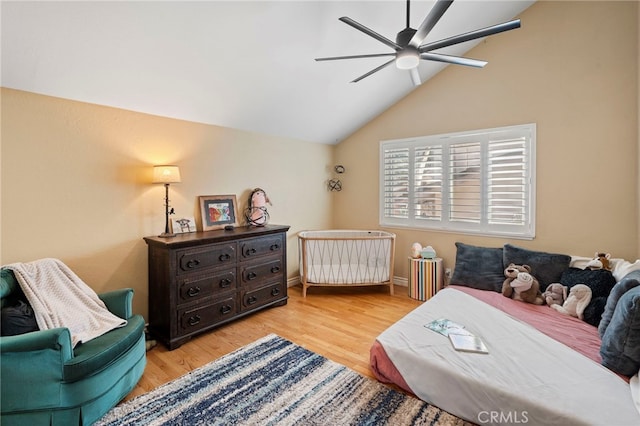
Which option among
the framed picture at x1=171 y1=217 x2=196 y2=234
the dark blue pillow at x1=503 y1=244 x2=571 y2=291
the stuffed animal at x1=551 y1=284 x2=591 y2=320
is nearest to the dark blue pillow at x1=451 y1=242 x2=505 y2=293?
the dark blue pillow at x1=503 y1=244 x2=571 y2=291

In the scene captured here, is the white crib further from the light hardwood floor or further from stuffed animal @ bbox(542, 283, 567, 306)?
stuffed animal @ bbox(542, 283, 567, 306)

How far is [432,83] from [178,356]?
4314 millimetres

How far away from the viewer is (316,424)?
70.1 inches

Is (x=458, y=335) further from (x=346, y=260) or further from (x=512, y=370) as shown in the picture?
(x=346, y=260)

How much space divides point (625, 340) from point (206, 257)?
310cm

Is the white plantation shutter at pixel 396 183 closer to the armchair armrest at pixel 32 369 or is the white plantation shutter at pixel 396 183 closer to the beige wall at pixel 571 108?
the beige wall at pixel 571 108

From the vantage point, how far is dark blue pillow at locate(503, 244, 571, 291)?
9.51 feet

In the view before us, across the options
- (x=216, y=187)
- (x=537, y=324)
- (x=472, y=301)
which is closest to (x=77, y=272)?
(x=216, y=187)

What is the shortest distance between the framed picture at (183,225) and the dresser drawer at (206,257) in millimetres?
489

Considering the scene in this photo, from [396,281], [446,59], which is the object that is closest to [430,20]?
[446,59]

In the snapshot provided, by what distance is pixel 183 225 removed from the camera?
3.15 metres

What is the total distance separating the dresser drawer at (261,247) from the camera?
3203 mm

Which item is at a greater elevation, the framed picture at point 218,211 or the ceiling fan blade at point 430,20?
the ceiling fan blade at point 430,20

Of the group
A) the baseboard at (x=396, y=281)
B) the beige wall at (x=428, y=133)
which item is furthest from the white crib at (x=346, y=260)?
the beige wall at (x=428, y=133)
